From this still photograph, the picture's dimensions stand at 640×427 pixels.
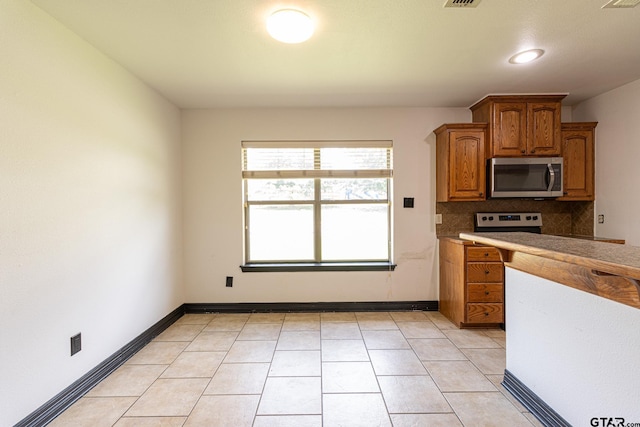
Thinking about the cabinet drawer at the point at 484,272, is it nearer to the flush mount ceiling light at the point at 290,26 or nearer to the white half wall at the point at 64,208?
the flush mount ceiling light at the point at 290,26

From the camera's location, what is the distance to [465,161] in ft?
10.4

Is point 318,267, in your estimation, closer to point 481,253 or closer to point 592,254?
point 481,253

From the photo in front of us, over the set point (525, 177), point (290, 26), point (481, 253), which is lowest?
point (481, 253)

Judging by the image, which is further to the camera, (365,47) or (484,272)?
(484,272)

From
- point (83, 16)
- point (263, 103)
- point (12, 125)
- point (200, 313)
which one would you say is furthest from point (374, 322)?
point (83, 16)

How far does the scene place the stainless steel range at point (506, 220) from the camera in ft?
11.2

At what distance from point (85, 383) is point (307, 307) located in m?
2.10

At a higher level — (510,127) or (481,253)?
(510,127)

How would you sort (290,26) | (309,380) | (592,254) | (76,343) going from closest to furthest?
(592,254)
(290,26)
(76,343)
(309,380)

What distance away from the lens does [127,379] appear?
7.07ft

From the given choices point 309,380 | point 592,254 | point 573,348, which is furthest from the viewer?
point 309,380

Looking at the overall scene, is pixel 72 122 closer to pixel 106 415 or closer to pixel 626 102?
pixel 106 415

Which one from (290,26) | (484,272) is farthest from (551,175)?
(290,26)

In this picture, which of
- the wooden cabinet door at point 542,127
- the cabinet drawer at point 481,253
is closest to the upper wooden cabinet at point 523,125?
the wooden cabinet door at point 542,127
